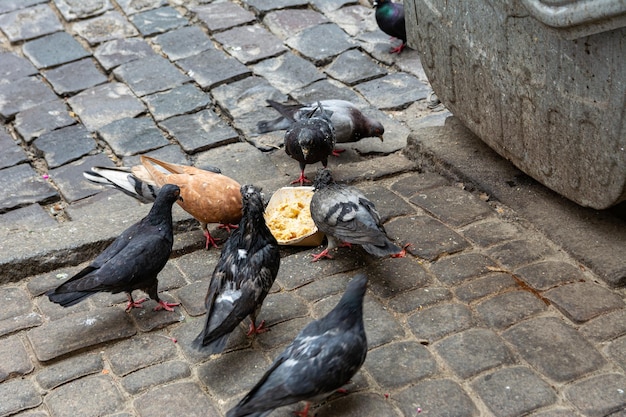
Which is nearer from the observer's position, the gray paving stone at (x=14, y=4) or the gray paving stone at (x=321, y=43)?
the gray paving stone at (x=321, y=43)

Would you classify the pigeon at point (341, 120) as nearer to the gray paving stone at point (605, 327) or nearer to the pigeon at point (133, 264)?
the pigeon at point (133, 264)

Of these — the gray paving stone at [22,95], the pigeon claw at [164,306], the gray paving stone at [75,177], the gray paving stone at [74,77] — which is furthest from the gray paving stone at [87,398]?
the gray paving stone at [74,77]

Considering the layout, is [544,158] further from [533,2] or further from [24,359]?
[24,359]

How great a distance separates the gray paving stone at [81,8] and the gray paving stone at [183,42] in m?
0.77

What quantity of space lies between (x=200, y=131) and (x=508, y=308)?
3.15 m

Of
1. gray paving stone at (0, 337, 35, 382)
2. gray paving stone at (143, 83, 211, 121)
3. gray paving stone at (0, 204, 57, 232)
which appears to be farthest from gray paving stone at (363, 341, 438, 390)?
gray paving stone at (143, 83, 211, 121)

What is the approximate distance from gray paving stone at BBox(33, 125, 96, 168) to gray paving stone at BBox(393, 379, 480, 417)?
355 cm

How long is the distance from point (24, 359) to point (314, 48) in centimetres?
427

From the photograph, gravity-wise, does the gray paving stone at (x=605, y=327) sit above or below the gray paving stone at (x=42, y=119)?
above

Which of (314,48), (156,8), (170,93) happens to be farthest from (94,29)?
(314,48)

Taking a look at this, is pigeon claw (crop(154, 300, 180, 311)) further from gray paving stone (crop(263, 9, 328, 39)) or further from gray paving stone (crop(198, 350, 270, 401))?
gray paving stone (crop(263, 9, 328, 39))

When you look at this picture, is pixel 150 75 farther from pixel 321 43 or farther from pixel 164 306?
pixel 164 306

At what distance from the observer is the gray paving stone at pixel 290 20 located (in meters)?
7.82

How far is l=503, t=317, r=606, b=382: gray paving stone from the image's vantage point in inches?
148
